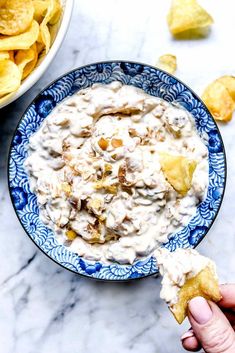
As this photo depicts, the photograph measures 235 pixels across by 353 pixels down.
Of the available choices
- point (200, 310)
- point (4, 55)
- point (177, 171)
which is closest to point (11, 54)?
point (4, 55)

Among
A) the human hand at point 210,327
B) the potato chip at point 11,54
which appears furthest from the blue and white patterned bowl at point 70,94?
the human hand at point 210,327

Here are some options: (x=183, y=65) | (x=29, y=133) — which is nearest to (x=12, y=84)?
(x=29, y=133)

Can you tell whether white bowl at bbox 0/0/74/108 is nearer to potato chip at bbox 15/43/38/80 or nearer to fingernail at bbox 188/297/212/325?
potato chip at bbox 15/43/38/80

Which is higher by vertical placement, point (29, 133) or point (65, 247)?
point (29, 133)

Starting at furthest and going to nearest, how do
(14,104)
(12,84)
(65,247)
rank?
(14,104), (65,247), (12,84)

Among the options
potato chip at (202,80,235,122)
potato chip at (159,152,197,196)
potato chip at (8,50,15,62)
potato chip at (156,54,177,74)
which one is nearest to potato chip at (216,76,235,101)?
potato chip at (202,80,235,122)

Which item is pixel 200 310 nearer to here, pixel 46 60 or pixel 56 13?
pixel 46 60

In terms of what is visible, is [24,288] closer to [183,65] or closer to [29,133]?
[29,133]

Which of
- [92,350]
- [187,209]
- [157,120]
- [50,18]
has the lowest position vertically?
[92,350]
